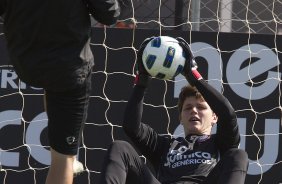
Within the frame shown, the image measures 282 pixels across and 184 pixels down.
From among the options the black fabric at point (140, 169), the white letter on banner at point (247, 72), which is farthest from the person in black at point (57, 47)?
the white letter on banner at point (247, 72)

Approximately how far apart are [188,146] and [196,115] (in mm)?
142

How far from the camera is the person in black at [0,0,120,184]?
247 cm

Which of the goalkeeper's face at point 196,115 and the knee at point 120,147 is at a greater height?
the goalkeeper's face at point 196,115

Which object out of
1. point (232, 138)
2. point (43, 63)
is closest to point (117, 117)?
point (232, 138)

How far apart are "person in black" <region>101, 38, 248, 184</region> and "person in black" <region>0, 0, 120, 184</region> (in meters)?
0.34

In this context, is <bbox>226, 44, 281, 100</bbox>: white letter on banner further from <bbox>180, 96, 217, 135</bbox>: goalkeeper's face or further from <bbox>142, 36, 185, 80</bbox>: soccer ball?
<bbox>142, 36, 185, 80</bbox>: soccer ball

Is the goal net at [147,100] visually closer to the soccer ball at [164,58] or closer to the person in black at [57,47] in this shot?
the soccer ball at [164,58]

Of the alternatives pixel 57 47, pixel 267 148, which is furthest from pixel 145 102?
pixel 57 47

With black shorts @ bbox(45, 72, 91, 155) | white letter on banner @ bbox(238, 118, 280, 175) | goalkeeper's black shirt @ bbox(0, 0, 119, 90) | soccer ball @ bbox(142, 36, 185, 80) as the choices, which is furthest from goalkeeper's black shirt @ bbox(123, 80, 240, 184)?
white letter on banner @ bbox(238, 118, 280, 175)

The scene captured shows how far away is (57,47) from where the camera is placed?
249 centimetres

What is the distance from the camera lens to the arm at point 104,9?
98.6 inches

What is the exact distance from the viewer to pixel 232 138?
2.97 meters

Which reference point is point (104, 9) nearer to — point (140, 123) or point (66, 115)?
point (66, 115)

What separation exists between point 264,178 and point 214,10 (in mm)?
Result: 1046
